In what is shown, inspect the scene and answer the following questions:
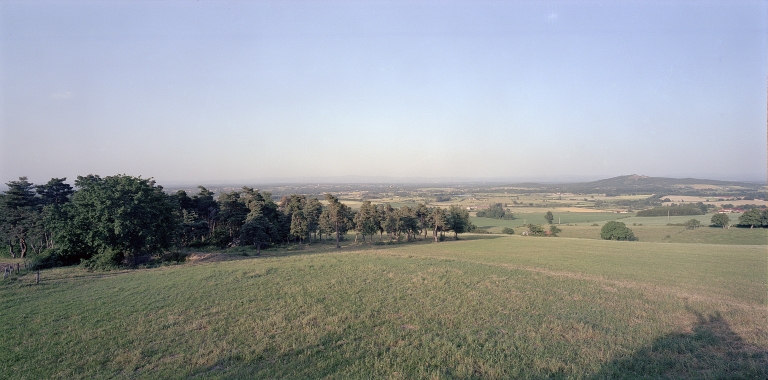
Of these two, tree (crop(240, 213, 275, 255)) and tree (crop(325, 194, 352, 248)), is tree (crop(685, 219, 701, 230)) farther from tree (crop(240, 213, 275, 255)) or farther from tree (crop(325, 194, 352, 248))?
tree (crop(240, 213, 275, 255))

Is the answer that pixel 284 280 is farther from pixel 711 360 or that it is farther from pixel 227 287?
pixel 711 360

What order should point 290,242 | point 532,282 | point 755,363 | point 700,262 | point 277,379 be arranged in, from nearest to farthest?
1. point 277,379
2. point 755,363
3. point 532,282
4. point 700,262
5. point 290,242

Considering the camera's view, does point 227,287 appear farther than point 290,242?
No

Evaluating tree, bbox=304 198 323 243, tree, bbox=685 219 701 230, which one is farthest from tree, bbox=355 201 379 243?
tree, bbox=685 219 701 230

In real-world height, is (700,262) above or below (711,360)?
below

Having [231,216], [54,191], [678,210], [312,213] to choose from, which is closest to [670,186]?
[678,210]

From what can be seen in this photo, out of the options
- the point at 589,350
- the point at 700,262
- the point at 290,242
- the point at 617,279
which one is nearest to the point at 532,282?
the point at 617,279

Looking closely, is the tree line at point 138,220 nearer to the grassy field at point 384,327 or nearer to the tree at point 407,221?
the tree at point 407,221

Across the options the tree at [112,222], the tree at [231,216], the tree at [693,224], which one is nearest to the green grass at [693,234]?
the tree at [693,224]
